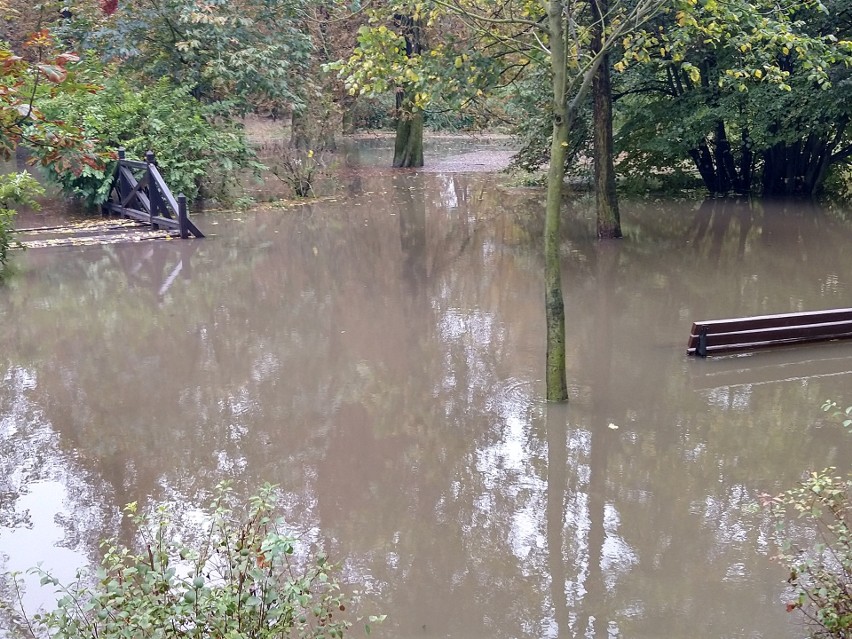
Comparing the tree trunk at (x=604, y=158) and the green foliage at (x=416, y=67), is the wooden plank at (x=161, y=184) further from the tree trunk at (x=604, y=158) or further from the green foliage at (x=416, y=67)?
the green foliage at (x=416, y=67)

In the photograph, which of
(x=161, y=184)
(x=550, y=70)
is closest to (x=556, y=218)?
(x=550, y=70)

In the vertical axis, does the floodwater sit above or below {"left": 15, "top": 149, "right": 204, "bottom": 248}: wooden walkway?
below

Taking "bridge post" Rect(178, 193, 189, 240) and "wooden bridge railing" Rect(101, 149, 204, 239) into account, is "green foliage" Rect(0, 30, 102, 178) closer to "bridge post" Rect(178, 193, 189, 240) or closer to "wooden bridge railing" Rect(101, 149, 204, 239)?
"bridge post" Rect(178, 193, 189, 240)

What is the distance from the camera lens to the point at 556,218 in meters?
8.26

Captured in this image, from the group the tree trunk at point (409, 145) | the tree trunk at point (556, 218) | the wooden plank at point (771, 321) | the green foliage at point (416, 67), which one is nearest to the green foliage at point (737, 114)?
the wooden plank at point (771, 321)

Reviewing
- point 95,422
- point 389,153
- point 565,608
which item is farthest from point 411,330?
point 389,153

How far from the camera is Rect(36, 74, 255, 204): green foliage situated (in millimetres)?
20031

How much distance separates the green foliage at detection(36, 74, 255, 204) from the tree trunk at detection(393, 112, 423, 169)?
11.9 metres

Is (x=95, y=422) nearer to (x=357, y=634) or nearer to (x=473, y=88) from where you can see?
(x=357, y=634)

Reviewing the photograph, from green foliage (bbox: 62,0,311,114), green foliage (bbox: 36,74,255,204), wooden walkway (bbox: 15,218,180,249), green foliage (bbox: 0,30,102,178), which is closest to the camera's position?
Answer: green foliage (bbox: 0,30,102,178)

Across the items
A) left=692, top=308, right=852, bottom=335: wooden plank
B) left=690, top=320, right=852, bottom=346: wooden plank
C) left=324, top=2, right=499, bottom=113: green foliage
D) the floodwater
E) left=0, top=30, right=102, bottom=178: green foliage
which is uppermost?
left=324, top=2, right=499, bottom=113: green foliage

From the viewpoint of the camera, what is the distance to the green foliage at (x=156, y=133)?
20.0 meters

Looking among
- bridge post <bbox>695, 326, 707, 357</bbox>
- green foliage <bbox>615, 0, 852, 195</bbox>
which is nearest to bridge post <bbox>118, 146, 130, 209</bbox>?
green foliage <bbox>615, 0, 852, 195</bbox>

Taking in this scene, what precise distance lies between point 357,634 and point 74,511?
8.94ft
